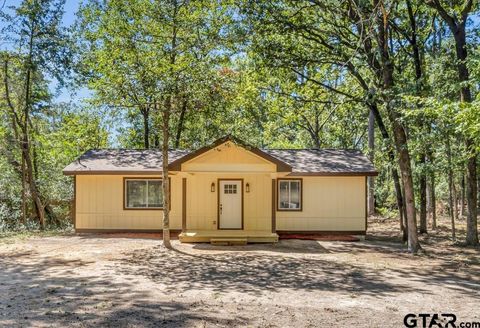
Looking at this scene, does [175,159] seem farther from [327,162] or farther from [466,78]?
[466,78]

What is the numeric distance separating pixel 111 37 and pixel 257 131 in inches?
438

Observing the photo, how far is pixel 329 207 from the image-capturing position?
13969mm

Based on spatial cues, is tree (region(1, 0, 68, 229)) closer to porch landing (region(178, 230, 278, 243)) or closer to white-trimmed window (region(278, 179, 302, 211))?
porch landing (region(178, 230, 278, 243))

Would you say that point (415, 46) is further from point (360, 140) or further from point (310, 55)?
point (360, 140)

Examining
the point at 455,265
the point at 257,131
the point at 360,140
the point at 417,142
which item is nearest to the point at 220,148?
the point at 417,142

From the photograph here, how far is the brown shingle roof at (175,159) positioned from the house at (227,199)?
0.03 metres

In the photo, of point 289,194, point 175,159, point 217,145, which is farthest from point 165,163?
point 289,194

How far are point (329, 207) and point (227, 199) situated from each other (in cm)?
340

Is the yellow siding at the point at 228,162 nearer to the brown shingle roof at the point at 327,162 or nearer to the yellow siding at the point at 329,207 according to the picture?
the brown shingle roof at the point at 327,162

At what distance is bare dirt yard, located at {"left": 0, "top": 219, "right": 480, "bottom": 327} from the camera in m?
5.34

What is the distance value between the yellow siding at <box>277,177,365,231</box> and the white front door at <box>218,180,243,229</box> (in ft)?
4.49

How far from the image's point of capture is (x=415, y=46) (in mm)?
13578

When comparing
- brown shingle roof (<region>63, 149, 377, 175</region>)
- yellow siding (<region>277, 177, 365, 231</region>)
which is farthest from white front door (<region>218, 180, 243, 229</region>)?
brown shingle roof (<region>63, 149, 377, 175</region>)

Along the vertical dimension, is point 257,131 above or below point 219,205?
above
